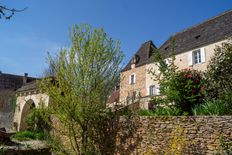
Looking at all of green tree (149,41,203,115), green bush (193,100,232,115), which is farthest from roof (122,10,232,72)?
green bush (193,100,232,115)

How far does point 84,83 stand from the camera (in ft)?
27.2

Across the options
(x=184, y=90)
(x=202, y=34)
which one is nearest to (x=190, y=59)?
(x=202, y=34)

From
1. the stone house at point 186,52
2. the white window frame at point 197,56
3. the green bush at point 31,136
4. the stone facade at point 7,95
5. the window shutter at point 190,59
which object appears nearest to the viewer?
the green bush at point 31,136

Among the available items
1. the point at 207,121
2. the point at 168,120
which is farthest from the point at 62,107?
the point at 207,121

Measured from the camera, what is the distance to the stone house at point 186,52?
16875mm

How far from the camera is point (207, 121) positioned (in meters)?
6.03

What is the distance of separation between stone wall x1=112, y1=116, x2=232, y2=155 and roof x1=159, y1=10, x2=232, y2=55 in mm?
11672

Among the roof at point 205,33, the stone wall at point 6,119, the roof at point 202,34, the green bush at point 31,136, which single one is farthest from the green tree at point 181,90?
the stone wall at point 6,119

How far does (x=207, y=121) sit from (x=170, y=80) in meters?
2.60

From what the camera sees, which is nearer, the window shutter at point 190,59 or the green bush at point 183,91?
the green bush at point 183,91

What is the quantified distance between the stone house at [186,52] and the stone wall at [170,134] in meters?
5.63

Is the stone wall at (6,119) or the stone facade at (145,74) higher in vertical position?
the stone facade at (145,74)

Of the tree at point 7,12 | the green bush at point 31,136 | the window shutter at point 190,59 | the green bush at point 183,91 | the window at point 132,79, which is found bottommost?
the green bush at point 31,136

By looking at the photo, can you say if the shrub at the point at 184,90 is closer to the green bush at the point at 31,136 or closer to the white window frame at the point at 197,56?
the white window frame at the point at 197,56
